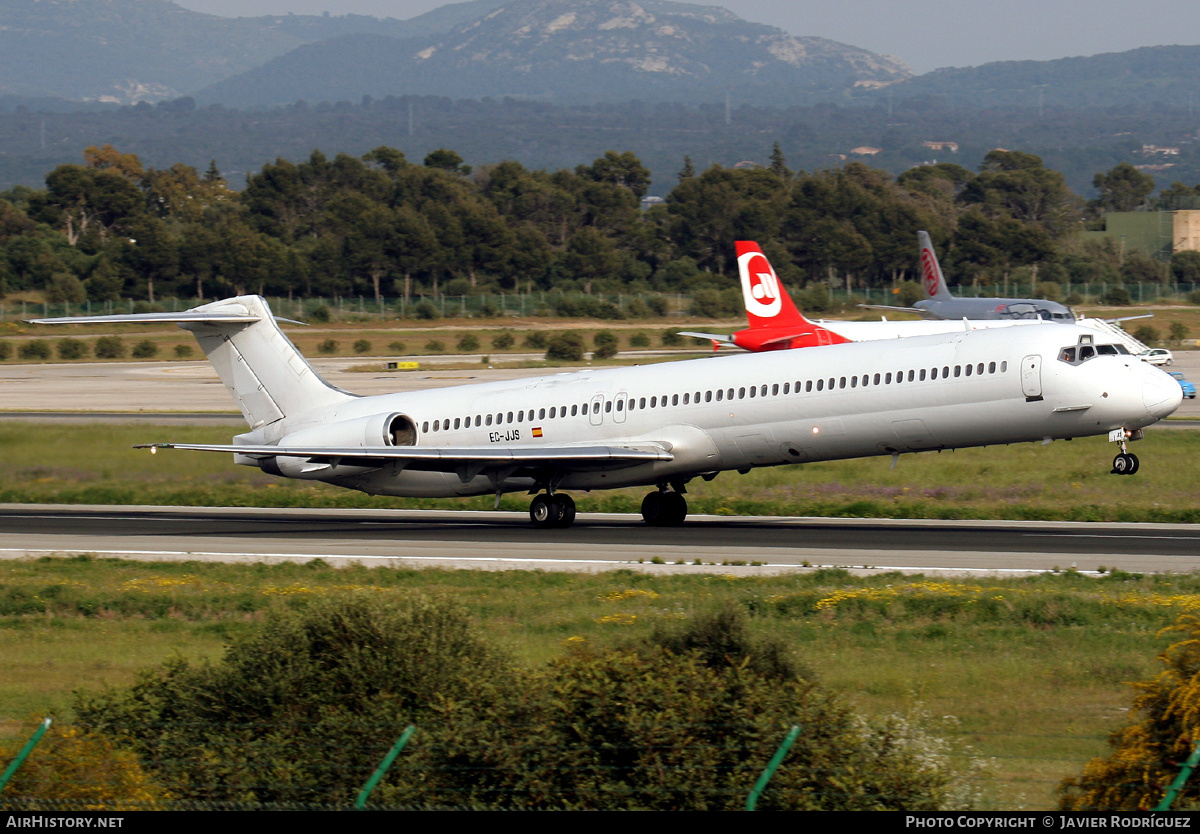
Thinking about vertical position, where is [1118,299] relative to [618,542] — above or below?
above

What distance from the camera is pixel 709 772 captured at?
9797 mm

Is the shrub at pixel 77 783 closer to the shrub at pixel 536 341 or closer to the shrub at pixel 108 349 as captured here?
the shrub at pixel 536 341

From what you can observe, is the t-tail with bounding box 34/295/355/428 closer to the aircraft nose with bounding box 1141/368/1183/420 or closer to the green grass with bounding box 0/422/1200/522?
the green grass with bounding box 0/422/1200/522

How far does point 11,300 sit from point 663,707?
133m

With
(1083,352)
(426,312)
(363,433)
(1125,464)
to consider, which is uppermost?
(1083,352)

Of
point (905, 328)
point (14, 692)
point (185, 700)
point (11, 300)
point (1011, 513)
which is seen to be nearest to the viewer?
point (185, 700)

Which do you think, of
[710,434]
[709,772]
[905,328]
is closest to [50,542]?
[710,434]

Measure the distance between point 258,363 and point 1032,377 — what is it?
17692 mm

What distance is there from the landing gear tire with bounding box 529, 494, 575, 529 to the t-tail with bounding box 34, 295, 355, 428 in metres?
5.93

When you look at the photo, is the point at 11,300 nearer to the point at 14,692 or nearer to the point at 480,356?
the point at 480,356

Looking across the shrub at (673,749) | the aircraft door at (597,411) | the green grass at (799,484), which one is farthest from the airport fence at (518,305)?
the shrub at (673,749)

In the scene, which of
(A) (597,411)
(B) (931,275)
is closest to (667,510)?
(A) (597,411)

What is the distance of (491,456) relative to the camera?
1185 inches

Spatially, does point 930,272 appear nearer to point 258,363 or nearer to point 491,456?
point 258,363
